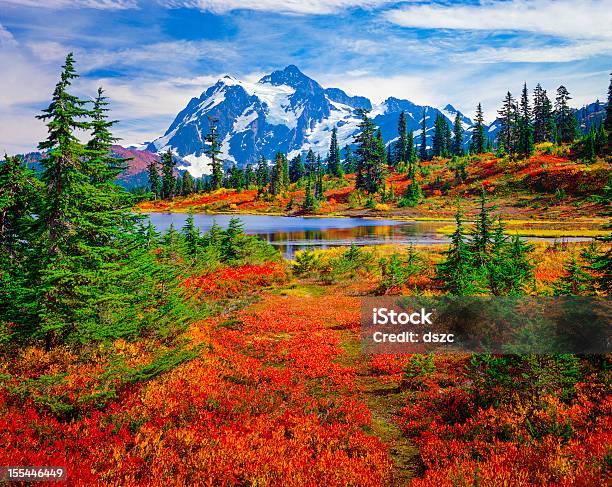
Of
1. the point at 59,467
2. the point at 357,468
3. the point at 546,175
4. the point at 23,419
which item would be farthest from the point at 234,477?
the point at 546,175

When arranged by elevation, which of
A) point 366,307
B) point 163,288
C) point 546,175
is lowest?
point 366,307

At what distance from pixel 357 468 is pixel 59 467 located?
470cm

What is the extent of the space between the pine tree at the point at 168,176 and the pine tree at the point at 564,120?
4507 inches

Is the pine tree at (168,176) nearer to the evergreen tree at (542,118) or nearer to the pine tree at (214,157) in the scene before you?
the pine tree at (214,157)

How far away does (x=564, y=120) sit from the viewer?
10800 cm

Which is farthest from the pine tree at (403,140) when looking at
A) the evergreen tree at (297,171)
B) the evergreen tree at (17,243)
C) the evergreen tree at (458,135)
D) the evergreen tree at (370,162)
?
the evergreen tree at (17,243)

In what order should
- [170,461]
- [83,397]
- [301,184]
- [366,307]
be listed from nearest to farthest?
[170,461] < [83,397] < [366,307] < [301,184]

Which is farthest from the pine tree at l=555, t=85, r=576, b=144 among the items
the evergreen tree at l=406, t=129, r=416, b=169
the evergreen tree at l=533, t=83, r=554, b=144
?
the evergreen tree at l=406, t=129, r=416, b=169

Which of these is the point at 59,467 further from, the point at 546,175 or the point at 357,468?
the point at 546,175

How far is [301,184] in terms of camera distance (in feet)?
411

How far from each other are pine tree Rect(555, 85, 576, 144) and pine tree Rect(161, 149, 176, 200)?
11448cm

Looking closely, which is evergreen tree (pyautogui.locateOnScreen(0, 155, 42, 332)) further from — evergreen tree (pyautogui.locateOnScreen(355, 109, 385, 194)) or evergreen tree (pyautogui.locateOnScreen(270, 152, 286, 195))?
evergreen tree (pyautogui.locateOnScreen(270, 152, 286, 195))

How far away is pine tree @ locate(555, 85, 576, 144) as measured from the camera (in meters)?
102

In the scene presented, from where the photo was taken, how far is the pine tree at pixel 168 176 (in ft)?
412
